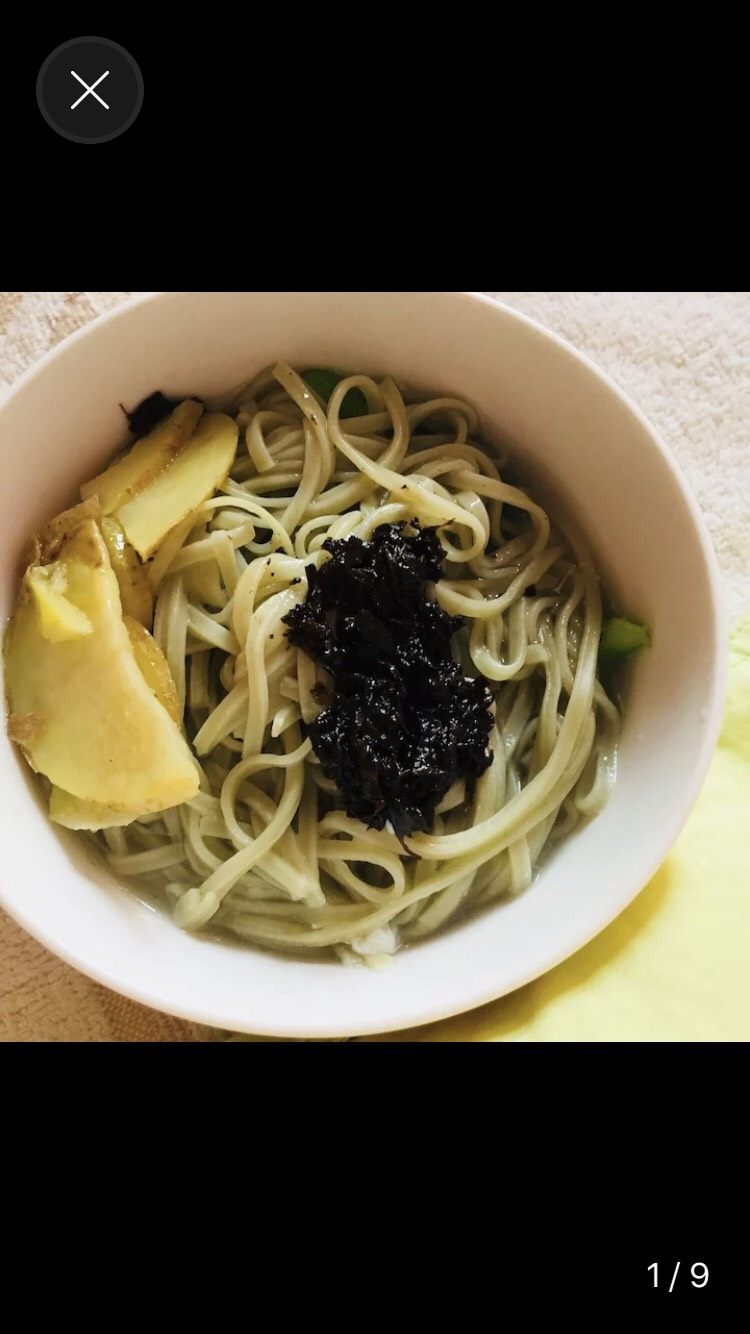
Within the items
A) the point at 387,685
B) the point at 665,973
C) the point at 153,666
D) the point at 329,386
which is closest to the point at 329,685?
the point at 387,685

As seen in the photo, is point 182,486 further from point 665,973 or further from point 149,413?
point 665,973

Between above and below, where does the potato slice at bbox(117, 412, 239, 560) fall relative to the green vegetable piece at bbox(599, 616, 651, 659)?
above

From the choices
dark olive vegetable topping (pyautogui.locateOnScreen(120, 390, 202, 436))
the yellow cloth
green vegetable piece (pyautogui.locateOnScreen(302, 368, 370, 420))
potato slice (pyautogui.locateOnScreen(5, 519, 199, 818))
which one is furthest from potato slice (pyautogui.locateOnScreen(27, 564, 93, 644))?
the yellow cloth
